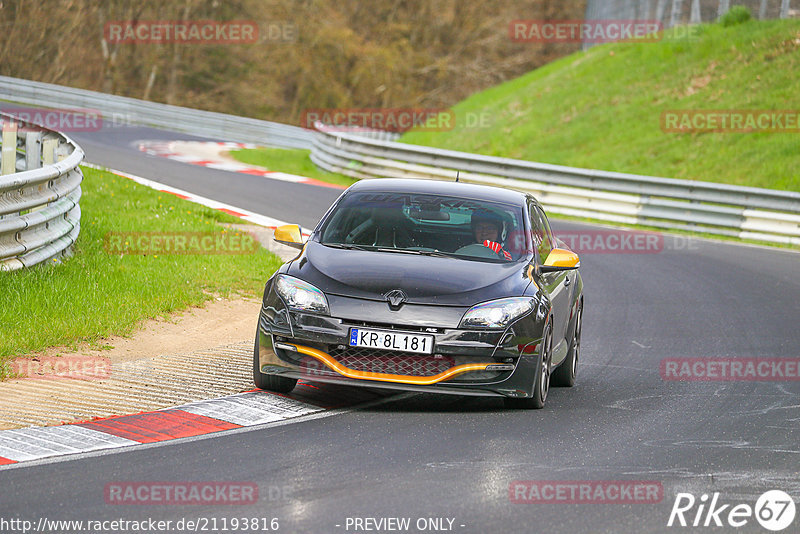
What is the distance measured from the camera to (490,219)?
8.50 metres

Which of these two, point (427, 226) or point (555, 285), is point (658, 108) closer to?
point (555, 285)

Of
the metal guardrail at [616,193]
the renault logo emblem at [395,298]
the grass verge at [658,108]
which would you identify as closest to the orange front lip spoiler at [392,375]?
the renault logo emblem at [395,298]

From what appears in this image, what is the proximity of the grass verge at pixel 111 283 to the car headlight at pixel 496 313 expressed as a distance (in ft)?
10.3

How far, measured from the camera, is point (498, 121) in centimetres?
3444

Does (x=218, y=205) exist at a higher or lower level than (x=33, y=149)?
lower

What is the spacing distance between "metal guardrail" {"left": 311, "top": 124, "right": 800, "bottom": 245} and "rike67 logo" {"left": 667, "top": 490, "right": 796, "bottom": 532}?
15.7 meters

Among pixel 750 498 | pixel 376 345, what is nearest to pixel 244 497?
pixel 376 345

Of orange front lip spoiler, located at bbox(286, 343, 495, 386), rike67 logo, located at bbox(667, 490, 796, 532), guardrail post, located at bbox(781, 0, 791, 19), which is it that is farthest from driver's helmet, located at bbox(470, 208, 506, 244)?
guardrail post, located at bbox(781, 0, 791, 19)

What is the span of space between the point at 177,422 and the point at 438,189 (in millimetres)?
2981

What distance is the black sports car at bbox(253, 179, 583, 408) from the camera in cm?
722

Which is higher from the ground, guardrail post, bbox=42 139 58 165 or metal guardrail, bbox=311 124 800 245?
guardrail post, bbox=42 139 58 165

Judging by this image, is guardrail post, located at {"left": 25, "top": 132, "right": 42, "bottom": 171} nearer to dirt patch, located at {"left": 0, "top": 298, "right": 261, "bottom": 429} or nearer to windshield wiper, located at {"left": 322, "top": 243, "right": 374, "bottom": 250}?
dirt patch, located at {"left": 0, "top": 298, "right": 261, "bottom": 429}

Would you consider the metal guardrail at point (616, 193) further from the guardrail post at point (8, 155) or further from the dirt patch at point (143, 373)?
the dirt patch at point (143, 373)

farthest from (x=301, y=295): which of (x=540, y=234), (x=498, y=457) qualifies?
(x=540, y=234)
